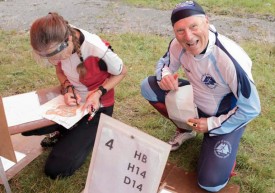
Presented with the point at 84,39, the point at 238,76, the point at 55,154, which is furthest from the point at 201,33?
the point at 55,154

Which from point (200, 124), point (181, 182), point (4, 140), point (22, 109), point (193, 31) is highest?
point (193, 31)

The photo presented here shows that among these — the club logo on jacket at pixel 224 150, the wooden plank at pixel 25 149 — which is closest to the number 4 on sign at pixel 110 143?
the club logo on jacket at pixel 224 150

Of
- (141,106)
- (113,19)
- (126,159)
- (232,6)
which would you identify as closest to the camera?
(126,159)

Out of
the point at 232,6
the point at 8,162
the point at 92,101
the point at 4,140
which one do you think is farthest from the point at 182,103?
the point at 232,6

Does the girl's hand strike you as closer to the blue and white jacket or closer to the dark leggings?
the dark leggings

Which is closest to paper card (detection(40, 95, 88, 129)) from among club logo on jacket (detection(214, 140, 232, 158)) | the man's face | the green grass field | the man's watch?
the man's watch

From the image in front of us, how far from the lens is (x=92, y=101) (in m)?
2.30

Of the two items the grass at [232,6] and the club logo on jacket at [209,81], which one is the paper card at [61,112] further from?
the grass at [232,6]

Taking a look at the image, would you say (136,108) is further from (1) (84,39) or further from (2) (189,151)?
(1) (84,39)

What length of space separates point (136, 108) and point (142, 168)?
1746 mm

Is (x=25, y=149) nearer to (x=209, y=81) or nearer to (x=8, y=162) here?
(x=8, y=162)

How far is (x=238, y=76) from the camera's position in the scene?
2031 millimetres

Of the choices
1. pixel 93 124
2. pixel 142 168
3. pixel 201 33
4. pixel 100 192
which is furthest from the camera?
pixel 93 124

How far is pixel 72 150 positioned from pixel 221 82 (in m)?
1.05
